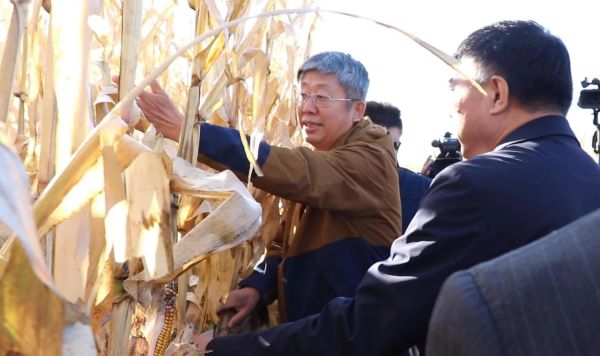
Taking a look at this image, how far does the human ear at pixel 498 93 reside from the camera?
5.08ft

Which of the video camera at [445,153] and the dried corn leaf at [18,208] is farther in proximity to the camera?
the video camera at [445,153]

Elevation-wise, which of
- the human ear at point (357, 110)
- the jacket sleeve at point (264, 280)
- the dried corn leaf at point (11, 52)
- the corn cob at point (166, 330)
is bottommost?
the jacket sleeve at point (264, 280)

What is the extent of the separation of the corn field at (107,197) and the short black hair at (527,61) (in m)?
0.38

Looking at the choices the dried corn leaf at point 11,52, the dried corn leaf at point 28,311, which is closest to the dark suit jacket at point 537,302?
the dried corn leaf at point 28,311

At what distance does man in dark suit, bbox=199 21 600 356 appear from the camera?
134cm

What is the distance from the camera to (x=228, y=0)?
1511 mm

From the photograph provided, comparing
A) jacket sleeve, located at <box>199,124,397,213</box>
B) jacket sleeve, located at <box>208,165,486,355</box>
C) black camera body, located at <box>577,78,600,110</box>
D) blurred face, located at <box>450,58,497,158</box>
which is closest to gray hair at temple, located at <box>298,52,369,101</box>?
jacket sleeve, located at <box>199,124,397,213</box>

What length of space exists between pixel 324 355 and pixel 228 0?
565 mm

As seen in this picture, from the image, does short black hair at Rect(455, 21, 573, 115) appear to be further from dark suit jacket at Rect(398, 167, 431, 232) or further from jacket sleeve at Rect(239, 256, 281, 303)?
dark suit jacket at Rect(398, 167, 431, 232)

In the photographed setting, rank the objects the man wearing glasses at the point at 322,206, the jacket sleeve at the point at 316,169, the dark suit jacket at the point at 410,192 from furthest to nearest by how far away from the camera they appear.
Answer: the dark suit jacket at the point at 410,192
the man wearing glasses at the point at 322,206
the jacket sleeve at the point at 316,169

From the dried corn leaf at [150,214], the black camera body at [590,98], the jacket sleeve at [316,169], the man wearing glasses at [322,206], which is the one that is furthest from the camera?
the black camera body at [590,98]

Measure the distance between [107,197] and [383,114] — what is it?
256cm

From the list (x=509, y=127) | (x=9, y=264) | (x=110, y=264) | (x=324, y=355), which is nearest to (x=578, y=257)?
(x=9, y=264)

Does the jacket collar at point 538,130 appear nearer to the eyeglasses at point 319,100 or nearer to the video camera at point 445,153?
the eyeglasses at point 319,100
